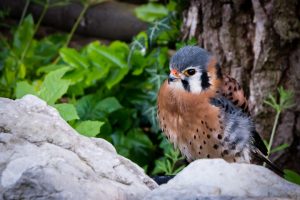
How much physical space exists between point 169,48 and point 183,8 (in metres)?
0.48

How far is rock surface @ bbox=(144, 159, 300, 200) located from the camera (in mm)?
2281

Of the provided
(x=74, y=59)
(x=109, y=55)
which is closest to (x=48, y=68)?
(x=74, y=59)

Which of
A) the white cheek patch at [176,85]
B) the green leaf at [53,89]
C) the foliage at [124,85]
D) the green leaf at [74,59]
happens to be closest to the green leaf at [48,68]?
the foliage at [124,85]

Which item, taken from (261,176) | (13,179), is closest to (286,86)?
(261,176)

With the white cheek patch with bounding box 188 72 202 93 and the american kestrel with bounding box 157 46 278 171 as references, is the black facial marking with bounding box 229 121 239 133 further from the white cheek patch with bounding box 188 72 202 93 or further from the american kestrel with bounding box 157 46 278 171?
the white cheek patch with bounding box 188 72 202 93

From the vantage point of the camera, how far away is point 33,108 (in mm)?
2783

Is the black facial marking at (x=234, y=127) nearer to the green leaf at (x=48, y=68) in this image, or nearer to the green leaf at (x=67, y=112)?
the green leaf at (x=67, y=112)

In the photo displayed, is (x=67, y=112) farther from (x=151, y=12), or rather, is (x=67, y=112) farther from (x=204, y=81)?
(x=151, y=12)

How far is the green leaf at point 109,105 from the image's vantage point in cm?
499

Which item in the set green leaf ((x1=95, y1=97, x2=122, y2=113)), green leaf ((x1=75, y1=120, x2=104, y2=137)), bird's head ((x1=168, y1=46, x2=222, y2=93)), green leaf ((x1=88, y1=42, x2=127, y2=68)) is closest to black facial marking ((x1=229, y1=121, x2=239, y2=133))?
bird's head ((x1=168, y1=46, x2=222, y2=93))

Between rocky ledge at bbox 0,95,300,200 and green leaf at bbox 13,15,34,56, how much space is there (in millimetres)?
3346

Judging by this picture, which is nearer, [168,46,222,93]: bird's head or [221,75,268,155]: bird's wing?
[168,46,222,93]: bird's head

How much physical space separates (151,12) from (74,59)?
1027 millimetres

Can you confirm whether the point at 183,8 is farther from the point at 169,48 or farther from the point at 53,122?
the point at 53,122
